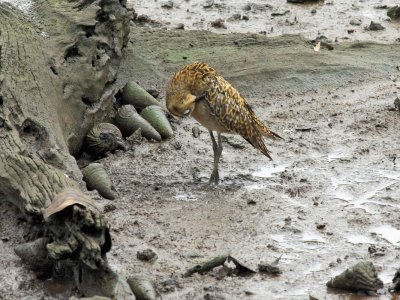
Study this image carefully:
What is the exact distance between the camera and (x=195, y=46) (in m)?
11.7

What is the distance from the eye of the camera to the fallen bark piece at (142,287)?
21.5 ft

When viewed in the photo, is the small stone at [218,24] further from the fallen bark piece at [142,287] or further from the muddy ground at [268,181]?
the fallen bark piece at [142,287]

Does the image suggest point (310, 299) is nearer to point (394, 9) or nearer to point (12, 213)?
point (12, 213)

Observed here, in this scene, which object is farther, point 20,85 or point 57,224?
point 20,85

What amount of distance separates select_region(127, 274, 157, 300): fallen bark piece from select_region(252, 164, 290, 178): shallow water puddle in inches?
109

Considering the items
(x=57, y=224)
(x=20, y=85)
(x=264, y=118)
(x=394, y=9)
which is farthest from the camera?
(x=394, y=9)

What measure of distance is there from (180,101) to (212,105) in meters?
0.31

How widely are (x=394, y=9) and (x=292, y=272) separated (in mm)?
7122

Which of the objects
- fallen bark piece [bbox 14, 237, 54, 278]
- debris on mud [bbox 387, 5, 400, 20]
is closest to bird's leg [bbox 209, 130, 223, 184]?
fallen bark piece [bbox 14, 237, 54, 278]

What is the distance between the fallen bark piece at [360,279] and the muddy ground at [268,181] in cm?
12

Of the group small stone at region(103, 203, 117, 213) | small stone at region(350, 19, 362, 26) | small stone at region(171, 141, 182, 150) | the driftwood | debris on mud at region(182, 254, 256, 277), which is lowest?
small stone at region(171, 141, 182, 150)

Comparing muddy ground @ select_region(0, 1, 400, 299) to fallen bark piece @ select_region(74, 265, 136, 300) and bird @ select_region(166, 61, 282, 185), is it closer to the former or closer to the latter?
fallen bark piece @ select_region(74, 265, 136, 300)

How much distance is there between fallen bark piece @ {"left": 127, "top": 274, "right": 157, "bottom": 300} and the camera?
656cm

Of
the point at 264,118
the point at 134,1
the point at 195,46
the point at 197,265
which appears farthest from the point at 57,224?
the point at 134,1
